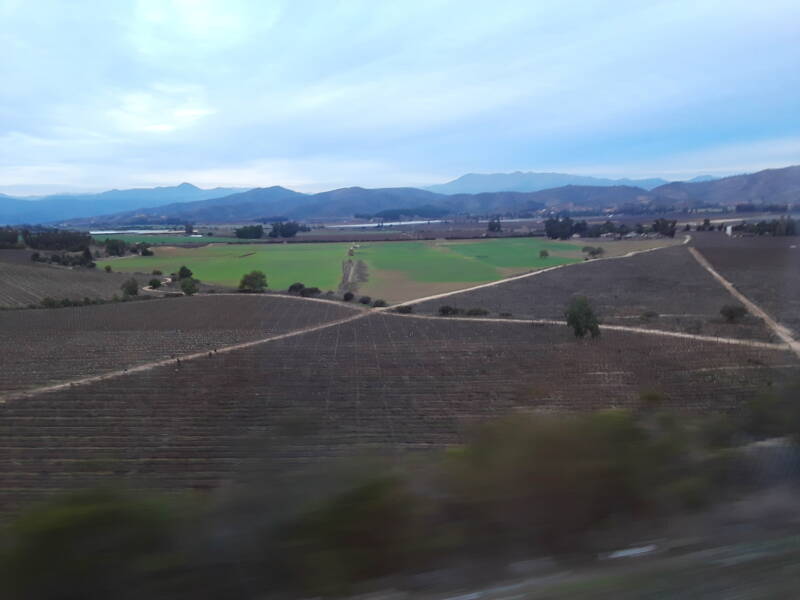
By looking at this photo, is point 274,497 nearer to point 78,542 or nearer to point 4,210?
point 78,542

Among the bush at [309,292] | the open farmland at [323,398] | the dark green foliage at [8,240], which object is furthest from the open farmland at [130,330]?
the dark green foliage at [8,240]

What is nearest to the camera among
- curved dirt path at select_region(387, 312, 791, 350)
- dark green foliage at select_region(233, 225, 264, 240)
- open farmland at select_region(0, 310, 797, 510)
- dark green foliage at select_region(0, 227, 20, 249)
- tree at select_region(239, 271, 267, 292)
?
open farmland at select_region(0, 310, 797, 510)

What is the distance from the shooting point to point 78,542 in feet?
7.91

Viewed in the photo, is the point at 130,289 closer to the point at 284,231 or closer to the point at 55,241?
the point at 55,241

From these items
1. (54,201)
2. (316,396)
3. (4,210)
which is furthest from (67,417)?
(54,201)

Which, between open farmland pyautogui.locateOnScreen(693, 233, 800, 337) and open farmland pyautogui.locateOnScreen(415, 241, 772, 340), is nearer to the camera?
open farmland pyautogui.locateOnScreen(693, 233, 800, 337)

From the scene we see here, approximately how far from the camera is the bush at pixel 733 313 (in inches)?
758

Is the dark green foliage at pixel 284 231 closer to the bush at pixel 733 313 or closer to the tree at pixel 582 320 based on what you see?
the tree at pixel 582 320

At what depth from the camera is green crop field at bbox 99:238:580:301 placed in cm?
3944

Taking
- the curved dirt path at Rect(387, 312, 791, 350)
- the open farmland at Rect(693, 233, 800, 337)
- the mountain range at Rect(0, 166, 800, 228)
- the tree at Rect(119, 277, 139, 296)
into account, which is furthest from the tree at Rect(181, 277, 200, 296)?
the mountain range at Rect(0, 166, 800, 228)

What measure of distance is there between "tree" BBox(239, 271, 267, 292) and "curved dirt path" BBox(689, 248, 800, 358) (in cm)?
2560

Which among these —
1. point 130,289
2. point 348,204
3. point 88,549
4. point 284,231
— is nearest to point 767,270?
point 88,549

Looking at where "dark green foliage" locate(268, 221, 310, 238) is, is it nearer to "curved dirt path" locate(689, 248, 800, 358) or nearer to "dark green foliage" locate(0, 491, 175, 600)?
"curved dirt path" locate(689, 248, 800, 358)

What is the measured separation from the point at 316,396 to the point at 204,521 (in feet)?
25.7
